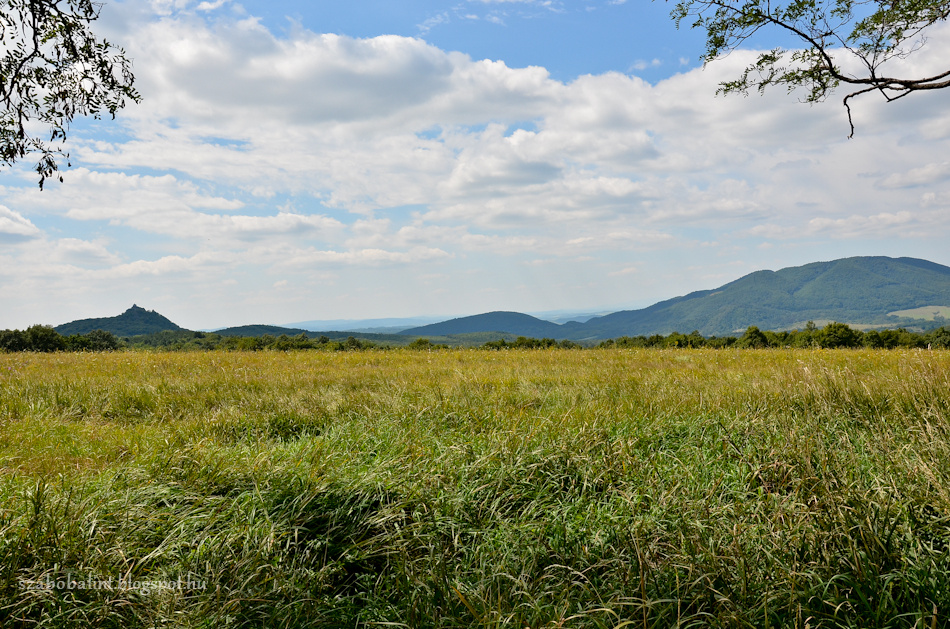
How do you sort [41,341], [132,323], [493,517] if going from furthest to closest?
1. [132,323]
2. [41,341]
3. [493,517]

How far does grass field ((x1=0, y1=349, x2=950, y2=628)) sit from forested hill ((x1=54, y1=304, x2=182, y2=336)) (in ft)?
282

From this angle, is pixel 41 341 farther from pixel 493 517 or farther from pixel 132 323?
pixel 132 323

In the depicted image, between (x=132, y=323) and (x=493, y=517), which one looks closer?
(x=493, y=517)

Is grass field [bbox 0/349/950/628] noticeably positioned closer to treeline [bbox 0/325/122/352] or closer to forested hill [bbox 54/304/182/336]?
treeline [bbox 0/325/122/352]

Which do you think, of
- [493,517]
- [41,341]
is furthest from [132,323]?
[493,517]

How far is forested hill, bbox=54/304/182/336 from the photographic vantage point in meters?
78.9

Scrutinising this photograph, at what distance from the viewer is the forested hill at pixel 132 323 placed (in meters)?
78.9

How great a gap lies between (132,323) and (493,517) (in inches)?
4008

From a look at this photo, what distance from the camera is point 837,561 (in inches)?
129

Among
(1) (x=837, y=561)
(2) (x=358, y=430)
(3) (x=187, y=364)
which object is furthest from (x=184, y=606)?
(3) (x=187, y=364)

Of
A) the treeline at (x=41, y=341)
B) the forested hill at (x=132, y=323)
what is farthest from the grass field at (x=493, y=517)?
the forested hill at (x=132, y=323)

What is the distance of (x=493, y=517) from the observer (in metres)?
4.20

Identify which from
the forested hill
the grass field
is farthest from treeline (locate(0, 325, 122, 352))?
the forested hill

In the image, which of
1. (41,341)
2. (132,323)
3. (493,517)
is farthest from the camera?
(132,323)
